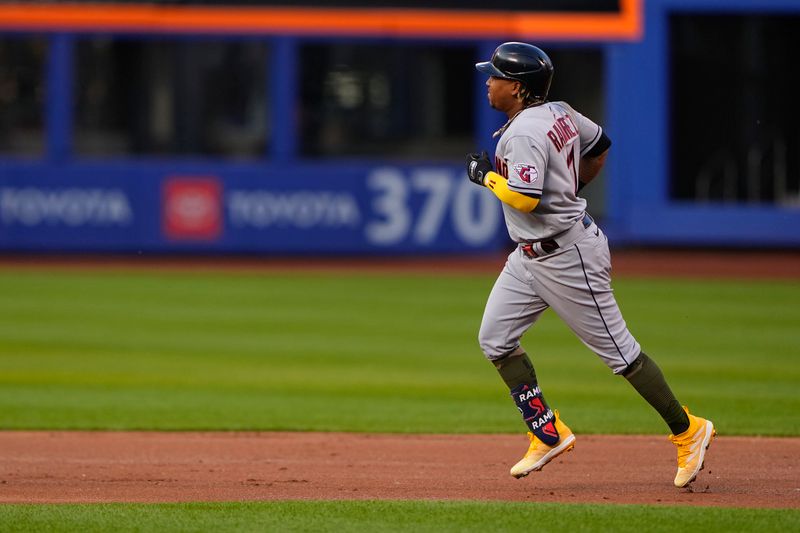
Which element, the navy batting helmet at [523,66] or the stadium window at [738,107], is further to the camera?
the stadium window at [738,107]

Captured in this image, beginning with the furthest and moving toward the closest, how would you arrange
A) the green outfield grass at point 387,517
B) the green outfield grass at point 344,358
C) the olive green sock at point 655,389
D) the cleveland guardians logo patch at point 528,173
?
1. the green outfield grass at point 344,358
2. the olive green sock at point 655,389
3. the cleveland guardians logo patch at point 528,173
4. the green outfield grass at point 387,517

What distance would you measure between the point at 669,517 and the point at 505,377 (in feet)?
3.60

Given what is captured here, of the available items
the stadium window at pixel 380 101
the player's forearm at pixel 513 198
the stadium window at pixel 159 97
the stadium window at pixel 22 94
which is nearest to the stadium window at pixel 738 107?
the stadium window at pixel 380 101

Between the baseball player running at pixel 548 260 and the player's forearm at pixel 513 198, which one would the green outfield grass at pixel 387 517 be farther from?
the player's forearm at pixel 513 198

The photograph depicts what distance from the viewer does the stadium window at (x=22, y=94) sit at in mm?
20953

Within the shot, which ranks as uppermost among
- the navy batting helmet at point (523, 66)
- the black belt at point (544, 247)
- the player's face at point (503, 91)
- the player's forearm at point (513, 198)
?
the navy batting helmet at point (523, 66)

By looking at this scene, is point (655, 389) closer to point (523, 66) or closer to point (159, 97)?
point (523, 66)

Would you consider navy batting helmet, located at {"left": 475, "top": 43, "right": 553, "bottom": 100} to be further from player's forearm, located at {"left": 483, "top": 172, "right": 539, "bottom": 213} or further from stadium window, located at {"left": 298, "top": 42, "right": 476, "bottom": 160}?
stadium window, located at {"left": 298, "top": 42, "right": 476, "bottom": 160}

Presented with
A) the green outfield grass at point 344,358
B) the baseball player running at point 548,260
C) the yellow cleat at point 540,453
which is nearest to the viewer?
the baseball player running at point 548,260

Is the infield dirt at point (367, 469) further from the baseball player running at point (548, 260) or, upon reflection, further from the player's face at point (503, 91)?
the player's face at point (503, 91)

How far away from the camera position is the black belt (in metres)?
6.13

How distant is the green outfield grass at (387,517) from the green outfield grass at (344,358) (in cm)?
247

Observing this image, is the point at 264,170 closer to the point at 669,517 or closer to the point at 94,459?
the point at 94,459

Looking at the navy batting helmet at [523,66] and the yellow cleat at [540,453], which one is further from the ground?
the navy batting helmet at [523,66]
